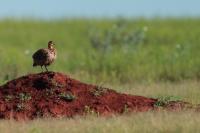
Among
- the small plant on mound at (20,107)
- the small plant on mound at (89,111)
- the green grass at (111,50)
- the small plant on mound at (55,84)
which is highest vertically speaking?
the green grass at (111,50)

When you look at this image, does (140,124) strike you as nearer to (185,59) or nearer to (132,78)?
(132,78)

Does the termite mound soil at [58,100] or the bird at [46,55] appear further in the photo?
the bird at [46,55]

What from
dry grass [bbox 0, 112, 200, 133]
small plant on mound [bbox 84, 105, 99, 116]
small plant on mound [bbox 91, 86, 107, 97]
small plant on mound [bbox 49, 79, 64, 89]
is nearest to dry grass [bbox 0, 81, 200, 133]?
dry grass [bbox 0, 112, 200, 133]

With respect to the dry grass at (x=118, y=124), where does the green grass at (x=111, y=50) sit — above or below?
above

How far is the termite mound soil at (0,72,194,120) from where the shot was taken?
54.9 feet

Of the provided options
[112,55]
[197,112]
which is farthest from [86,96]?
[112,55]

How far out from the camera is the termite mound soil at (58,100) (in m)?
16.7

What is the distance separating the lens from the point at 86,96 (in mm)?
17375

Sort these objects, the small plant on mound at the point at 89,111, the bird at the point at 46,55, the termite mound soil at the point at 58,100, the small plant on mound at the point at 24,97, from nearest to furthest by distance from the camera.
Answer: the small plant on mound at the point at 89,111 < the termite mound soil at the point at 58,100 < the small plant on mound at the point at 24,97 < the bird at the point at 46,55

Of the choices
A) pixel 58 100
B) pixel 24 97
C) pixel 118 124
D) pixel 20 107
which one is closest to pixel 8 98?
pixel 24 97

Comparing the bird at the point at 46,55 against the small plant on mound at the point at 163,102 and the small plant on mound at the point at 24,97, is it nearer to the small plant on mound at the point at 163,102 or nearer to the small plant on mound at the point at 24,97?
the small plant on mound at the point at 24,97

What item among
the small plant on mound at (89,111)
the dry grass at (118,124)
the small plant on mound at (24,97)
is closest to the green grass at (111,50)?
the small plant on mound at (24,97)

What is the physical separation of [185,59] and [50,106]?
11.8 m

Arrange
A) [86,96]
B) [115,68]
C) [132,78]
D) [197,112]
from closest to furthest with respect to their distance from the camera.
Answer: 1. [197,112]
2. [86,96]
3. [132,78]
4. [115,68]
